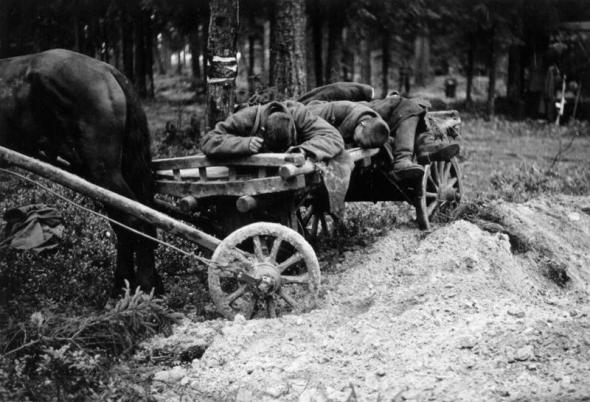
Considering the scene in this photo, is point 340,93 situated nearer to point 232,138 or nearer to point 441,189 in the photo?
point 441,189

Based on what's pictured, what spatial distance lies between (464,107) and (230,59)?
18.7m

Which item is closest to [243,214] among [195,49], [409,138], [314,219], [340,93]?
[314,219]

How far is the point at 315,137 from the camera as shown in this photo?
6.01 metres

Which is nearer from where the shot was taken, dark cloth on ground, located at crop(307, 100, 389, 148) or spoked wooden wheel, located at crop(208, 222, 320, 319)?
spoked wooden wheel, located at crop(208, 222, 320, 319)

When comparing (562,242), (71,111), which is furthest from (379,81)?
(71,111)

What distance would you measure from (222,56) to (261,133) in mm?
2521

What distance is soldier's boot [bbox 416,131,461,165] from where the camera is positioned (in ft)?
25.1

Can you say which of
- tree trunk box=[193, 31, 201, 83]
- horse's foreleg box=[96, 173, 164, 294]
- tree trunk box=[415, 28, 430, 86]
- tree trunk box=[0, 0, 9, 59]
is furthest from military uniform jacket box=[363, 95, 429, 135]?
tree trunk box=[415, 28, 430, 86]

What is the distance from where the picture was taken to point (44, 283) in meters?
6.04

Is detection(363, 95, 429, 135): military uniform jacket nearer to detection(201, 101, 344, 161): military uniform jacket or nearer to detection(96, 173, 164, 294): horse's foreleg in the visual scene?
detection(201, 101, 344, 161): military uniform jacket

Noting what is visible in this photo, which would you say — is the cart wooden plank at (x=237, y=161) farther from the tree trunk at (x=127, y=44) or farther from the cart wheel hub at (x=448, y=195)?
the tree trunk at (x=127, y=44)

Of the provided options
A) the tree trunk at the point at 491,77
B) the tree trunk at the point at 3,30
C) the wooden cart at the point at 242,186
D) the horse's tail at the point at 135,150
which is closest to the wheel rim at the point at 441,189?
the wooden cart at the point at 242,186

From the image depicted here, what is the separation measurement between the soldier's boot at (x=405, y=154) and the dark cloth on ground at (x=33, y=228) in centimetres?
326

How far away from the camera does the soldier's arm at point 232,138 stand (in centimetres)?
569
